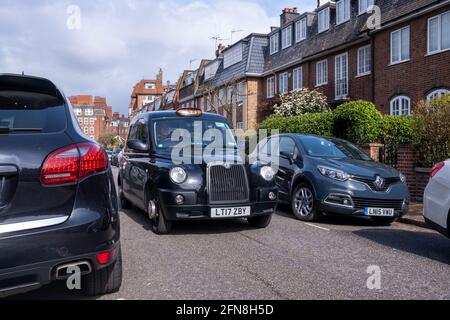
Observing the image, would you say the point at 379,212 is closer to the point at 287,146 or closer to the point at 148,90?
the point at 287,146

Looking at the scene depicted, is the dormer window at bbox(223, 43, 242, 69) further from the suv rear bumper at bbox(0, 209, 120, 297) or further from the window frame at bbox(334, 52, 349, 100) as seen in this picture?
the suv rear bumper at bbox(0, 209, 120, 297)

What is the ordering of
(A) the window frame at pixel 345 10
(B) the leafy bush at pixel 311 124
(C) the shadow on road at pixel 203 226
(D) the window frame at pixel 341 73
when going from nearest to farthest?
(C) the shadow on road at pixel 203 226
(B) the leafy bush at pixel 311 124
(D) the window frame at pixel 341 73
(A) the window frame at pixel 345 10

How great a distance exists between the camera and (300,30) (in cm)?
2792

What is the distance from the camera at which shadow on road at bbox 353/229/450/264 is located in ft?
18.7

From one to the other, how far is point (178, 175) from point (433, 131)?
704 cm

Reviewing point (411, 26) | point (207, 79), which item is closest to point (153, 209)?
point (411, 26)

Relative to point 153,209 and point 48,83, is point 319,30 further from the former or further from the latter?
point 48,83

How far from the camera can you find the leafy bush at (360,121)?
1259cm

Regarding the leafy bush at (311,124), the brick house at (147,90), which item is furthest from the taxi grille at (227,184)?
the brick house at (147,90)

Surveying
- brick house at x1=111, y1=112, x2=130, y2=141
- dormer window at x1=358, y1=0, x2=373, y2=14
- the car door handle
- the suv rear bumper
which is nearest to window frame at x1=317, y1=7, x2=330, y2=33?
dormer window at x1=358, y1=0, x2=373, y2=14

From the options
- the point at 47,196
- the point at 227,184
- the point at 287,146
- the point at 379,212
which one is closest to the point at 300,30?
the point at 287,146

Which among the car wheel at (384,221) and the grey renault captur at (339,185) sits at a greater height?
the grey renault captur at (339,185)

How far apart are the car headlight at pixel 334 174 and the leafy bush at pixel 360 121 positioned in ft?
17.9

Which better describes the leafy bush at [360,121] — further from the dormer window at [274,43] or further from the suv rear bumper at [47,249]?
the dormer window at [274,43]
